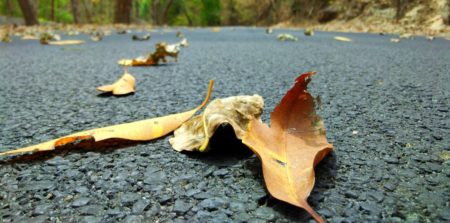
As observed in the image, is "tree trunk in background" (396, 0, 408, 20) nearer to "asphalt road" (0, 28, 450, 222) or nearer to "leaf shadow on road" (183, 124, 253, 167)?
"asphalt road" (0, 28, 450, 222)

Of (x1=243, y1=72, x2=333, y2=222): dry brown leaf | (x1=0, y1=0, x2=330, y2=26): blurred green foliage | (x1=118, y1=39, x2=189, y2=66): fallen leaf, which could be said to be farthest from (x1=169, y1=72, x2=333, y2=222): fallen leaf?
(x1=0, y1=0, x2=330, y2=26): blurred green foliage

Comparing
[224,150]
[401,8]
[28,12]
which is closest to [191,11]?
[28,12]

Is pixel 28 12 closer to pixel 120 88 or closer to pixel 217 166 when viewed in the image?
pixel 120 88

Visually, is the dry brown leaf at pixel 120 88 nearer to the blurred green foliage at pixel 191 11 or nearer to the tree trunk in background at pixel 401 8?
the tree trunk in background at pixel 401 8

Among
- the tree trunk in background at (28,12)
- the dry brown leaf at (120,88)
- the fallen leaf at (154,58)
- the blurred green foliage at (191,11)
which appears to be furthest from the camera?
the blurred green foliage at (191,11)

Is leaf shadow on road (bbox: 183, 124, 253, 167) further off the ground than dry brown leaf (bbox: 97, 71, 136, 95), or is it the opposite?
leaf shadow on road (bbox: 183, 124, 253, 167)

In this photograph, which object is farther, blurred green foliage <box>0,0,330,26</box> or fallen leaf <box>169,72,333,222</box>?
blurred green foliage <box>0,0,330,26</box>

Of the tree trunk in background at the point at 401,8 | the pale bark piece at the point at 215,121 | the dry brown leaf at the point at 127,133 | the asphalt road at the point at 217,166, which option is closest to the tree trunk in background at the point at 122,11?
the tree trunk in background at the point at 401,8
